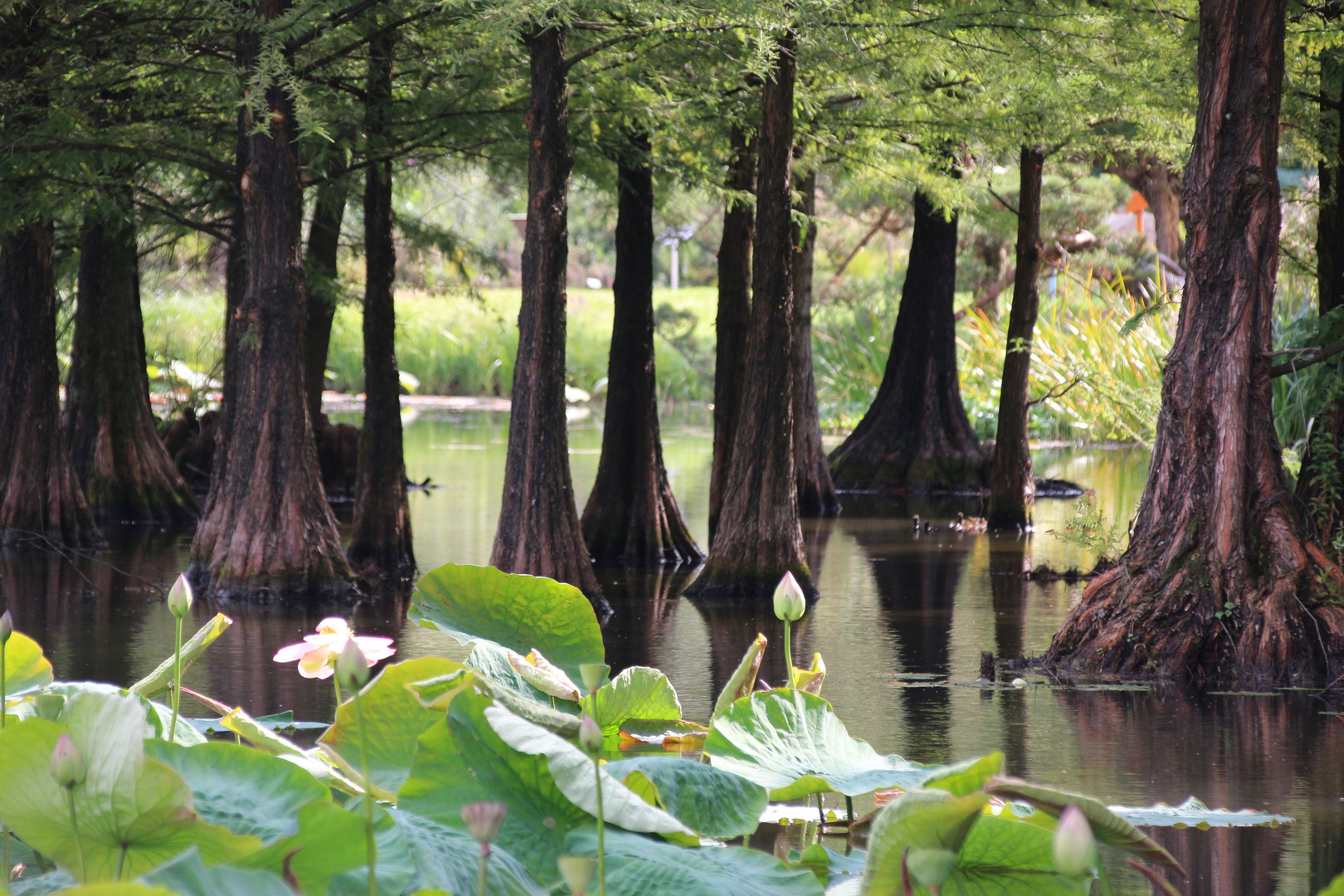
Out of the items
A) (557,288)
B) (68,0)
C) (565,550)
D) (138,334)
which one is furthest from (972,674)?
(138,334)

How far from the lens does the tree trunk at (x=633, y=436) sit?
11.0 m

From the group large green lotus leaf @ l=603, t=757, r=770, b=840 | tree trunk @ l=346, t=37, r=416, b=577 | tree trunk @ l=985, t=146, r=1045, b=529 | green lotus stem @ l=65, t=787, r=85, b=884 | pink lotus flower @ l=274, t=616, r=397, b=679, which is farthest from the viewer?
tree trunk @ l=985, t=146, r=1045, b=529

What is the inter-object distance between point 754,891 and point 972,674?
19.6ft

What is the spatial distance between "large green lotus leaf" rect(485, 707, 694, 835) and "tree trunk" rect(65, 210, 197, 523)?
13.0m

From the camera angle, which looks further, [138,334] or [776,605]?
[138,334]

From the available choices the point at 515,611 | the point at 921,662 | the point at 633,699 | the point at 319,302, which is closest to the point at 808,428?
the point at 319,302

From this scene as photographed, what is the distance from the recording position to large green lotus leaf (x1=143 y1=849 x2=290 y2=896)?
1074mm

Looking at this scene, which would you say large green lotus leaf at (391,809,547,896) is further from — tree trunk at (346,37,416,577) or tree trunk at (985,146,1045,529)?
tree trunk at (985,146,1045,529)

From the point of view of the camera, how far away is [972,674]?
7.15 metres

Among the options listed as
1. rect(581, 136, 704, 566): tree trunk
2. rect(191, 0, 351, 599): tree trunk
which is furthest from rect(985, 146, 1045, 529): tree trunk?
rect(191, 0, 351, 599): tree trunk

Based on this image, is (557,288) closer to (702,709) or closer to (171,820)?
(702,709)

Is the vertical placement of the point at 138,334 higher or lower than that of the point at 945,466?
higher

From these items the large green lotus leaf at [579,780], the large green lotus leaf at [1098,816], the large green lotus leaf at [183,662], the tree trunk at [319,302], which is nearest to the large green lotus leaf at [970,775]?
the large green lotus leaf at [1098,816]

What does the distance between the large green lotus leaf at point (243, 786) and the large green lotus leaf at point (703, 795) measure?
382 millimetres
